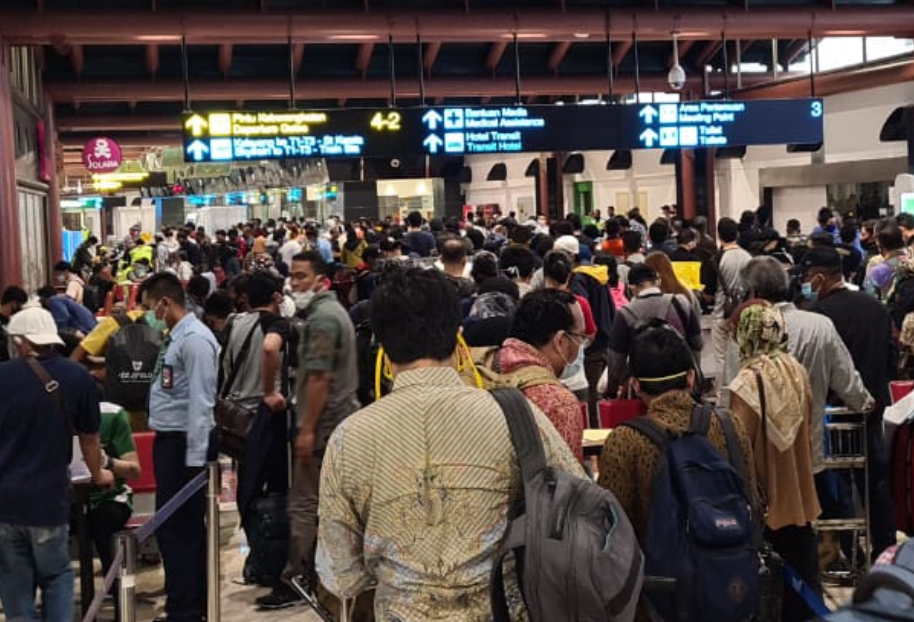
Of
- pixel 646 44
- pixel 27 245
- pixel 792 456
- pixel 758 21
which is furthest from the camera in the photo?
pixel 646 44

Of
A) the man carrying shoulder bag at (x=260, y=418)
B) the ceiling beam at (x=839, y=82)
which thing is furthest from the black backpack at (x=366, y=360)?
the ceiling beam at (x=839, y=82)

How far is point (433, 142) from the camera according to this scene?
14547mm

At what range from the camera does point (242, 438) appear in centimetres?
657

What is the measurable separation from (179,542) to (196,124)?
859 cm

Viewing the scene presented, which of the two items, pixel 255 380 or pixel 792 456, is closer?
pixel 792 456

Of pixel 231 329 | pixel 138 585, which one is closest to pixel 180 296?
pixel 231 329

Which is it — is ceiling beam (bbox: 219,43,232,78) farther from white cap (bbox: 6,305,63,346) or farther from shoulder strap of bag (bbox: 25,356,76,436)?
shoulder strap of bag (bbox: 25,356,76,436)

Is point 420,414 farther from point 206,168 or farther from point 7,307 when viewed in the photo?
point 206,168

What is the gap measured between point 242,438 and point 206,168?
3698 cm

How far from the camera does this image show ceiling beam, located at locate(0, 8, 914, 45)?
14.2 m

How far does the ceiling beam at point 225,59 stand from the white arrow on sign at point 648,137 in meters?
6.85

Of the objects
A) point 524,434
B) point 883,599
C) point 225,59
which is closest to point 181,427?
point 524,434

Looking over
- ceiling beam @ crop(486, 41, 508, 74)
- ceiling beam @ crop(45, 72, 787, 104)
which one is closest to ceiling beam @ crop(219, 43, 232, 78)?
ceiling beam @ crop(45, 72, 787, 104)

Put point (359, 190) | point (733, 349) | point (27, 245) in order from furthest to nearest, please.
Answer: point (359, 190), point (27, 245), point (733, 349)
